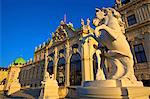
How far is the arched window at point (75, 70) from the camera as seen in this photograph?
23739mm

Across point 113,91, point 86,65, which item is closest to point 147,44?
point 86,65

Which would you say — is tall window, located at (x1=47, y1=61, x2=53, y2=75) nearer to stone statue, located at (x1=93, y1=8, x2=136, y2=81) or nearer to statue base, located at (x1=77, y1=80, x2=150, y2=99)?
stone statue, located at (x1=93, y1=8, x2=136, y2=81)

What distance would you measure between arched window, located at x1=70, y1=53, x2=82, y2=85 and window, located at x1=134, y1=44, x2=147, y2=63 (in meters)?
9.39

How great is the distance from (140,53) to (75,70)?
11.1 meters

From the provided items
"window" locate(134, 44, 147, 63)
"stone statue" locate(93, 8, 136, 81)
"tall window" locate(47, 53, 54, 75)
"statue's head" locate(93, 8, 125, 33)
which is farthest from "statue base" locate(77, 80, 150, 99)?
"tall window" locate(47, 53, 54, 75)

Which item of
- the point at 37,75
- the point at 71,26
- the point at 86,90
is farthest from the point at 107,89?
the point at 37,75

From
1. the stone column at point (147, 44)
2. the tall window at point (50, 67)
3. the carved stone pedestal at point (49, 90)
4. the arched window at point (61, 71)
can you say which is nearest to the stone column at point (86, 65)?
the arched window at point (61, 71)

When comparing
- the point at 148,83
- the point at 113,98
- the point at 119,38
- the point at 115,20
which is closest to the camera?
the point at 113,98

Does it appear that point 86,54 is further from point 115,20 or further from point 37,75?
point 37,75

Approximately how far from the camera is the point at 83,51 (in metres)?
22.4

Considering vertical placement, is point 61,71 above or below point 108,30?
below

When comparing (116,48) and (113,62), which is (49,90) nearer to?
(113,62)

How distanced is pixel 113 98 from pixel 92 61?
19152 millimetres

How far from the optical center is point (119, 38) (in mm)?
4719
